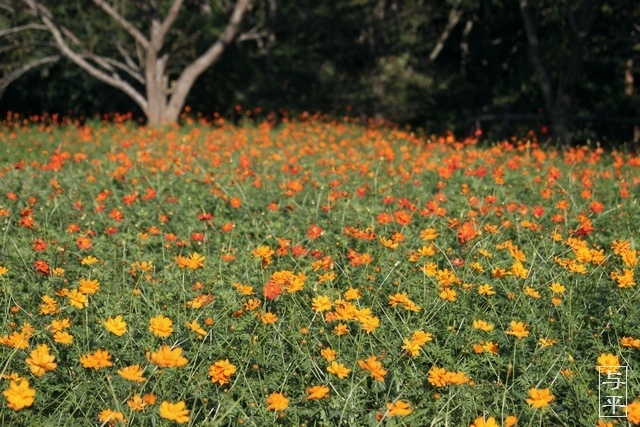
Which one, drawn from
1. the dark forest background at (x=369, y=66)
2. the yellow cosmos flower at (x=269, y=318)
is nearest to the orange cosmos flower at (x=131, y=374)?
the yellow cosmos flower at (x=269, y=318)

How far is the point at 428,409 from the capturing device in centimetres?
288

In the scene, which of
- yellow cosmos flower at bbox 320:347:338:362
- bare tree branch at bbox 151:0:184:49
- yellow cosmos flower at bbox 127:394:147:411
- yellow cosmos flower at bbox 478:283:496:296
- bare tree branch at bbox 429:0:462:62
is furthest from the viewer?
bare tree branch at bbox 429:0:462:62

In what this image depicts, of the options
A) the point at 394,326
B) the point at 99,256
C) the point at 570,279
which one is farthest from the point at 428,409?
the point at 99,256

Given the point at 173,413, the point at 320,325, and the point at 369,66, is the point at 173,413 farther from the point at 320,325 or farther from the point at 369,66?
the point at 369,66

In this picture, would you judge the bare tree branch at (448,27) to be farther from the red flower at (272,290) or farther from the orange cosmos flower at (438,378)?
the orange cosmos flower at (438,378)

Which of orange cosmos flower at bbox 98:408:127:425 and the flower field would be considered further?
the flower field

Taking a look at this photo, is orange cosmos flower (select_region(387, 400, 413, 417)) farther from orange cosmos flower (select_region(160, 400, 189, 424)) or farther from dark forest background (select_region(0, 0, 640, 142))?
dark forest background (select_region(0, 0, 640, 142))

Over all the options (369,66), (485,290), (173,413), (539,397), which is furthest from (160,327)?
(369,66)

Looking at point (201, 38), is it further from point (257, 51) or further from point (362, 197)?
point (362, 197)

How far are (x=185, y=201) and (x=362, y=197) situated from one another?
1251mm

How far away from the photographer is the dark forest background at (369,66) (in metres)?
15.4

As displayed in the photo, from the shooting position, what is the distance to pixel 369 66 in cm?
1730

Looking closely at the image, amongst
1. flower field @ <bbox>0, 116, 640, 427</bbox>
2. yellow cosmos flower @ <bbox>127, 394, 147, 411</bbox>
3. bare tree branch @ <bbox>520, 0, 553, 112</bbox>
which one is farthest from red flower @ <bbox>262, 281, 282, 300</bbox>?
bare tree branch @ <bbox>520, 0, 553, 112</bbox>

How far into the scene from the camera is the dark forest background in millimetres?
15352
